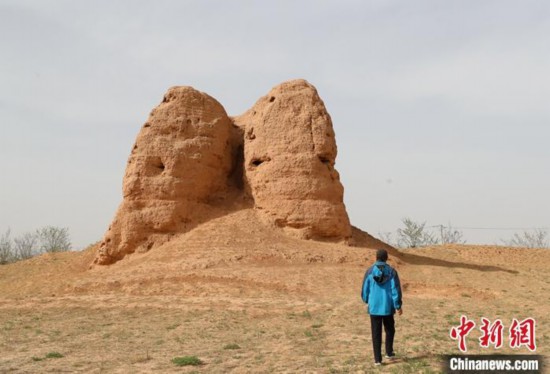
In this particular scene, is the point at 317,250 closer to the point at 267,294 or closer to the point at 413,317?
the point at 267,294

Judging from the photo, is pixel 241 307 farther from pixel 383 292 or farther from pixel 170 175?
pixel 170 175

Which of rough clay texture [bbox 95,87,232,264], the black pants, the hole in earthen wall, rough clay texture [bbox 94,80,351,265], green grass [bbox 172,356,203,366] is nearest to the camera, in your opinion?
the black pants

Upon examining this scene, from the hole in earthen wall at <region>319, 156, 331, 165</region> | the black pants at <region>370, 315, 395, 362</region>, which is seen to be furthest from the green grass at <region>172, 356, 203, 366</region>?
the hole in earthen wall at <region>319, 156, 331, 165</region>

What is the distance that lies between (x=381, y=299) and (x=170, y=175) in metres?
15.7

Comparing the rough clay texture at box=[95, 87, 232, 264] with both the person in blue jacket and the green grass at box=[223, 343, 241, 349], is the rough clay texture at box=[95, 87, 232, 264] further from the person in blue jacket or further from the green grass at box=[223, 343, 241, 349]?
the person in blue jacket

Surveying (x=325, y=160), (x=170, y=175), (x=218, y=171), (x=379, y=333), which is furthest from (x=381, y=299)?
(x=218, y=171)

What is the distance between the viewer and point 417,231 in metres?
49.2

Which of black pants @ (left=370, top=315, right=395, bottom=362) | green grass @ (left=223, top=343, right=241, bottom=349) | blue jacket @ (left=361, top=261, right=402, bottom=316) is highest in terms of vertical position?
blue jacket @ (left=361, top=261, right=402, bottom=316)

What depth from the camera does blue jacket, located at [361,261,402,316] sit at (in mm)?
7594

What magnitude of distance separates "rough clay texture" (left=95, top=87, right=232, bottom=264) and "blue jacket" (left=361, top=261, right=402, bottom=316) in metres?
14.9

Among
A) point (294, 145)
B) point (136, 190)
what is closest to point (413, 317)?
point (294, 145)

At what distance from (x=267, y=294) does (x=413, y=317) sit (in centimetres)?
515

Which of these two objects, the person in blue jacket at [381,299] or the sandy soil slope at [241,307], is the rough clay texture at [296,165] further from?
the person in blue jacket at [381,299]

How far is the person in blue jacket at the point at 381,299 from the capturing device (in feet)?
24.8
